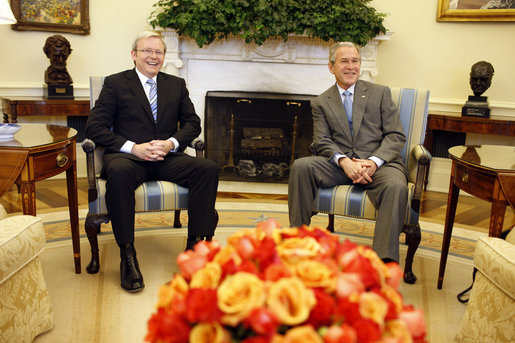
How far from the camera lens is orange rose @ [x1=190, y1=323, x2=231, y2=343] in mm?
930

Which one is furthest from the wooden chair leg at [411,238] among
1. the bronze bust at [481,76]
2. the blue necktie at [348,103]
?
the bronze bust at [481,76]

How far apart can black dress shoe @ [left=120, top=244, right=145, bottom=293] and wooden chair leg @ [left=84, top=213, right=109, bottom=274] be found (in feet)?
0.70

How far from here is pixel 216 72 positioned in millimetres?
4984

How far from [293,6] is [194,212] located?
8.49ft

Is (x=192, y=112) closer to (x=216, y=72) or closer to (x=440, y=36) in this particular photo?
(x=216, y=72)

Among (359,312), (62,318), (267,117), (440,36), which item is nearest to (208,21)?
(267,117)

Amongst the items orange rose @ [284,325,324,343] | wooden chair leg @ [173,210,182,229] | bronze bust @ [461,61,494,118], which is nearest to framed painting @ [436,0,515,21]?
bronze bust @ [461,61,494,118]

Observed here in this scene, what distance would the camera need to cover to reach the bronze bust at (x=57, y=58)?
171 inches

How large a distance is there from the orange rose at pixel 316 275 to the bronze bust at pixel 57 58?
4.05 metres

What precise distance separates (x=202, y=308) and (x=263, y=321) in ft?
0.43

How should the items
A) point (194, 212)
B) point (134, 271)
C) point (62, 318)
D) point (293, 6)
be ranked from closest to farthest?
1. point (62, 318)
2. point (134, 271)
3. point (194, 212)
4. point (293, 6)

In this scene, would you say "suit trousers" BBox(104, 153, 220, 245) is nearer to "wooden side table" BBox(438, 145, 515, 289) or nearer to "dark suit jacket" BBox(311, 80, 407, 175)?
"dark suit jacket" BBox(311, 80, 407, 175)

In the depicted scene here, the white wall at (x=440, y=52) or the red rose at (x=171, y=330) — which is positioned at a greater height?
the white wall at (x=440, y=52)

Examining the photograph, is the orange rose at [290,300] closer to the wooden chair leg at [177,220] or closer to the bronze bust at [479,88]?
the wooden chair leg at [177,220]
